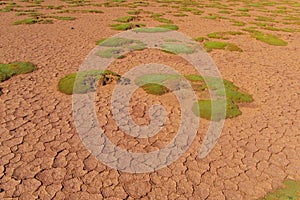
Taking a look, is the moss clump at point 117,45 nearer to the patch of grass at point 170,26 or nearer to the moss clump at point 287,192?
the patch of grass at point 170,26

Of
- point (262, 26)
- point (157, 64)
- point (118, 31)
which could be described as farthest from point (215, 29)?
point (157, 64)

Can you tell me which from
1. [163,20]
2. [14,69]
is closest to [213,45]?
[163,20]

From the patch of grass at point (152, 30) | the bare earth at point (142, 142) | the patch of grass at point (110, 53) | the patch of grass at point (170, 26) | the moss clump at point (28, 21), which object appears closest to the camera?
the bare earth at point (142, 142)

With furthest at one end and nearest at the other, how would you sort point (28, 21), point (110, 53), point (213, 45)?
1. point (28, 21)
2. point (213, 45)
3. point (110, 53)

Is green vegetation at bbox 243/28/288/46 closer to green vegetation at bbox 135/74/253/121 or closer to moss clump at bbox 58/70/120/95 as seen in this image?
green vegetation at bbox 135/74/253/121

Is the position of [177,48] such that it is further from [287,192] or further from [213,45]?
[287,192]

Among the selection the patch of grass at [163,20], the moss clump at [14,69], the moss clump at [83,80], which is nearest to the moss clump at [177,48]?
the moss clump at [83,80]
